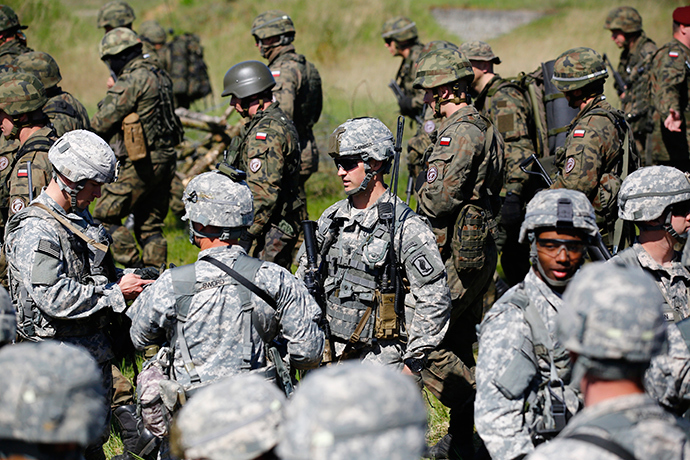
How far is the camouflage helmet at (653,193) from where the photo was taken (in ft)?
13.8

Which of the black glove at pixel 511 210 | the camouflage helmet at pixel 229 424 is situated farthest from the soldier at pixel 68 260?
the black glove at pixel 511 210

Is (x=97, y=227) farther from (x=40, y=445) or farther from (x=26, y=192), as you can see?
(x=40, y=445)

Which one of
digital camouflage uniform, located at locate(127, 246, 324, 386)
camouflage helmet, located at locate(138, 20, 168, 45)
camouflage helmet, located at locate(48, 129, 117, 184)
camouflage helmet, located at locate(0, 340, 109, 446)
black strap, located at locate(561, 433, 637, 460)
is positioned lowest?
digital camouflage uniform, located at locate(127, 246, 324, 386)

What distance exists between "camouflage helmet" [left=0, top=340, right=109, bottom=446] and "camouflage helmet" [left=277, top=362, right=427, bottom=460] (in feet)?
2.34

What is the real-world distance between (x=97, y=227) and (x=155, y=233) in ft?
13.2

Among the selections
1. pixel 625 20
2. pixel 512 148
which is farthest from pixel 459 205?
pixel 625 20

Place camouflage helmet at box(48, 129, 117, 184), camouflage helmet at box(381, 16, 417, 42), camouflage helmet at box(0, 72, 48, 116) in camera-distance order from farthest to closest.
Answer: camouflage helmet at box(381, 16, 417, 42) → camouflage helmet at box(0, 72, 48, 116) → camouflage helmet at box(48, 129, 117, 184)

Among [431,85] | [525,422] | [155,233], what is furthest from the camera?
[155,233]

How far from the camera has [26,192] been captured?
523 centimetres

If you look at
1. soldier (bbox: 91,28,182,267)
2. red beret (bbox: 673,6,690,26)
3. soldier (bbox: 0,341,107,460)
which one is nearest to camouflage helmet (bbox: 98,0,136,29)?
soldier (bbox: 91,28,182,267)

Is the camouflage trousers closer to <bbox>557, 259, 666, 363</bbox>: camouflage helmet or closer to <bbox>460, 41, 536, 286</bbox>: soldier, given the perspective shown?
<bbox>460, 41, 536, 286</bbox>: soldier

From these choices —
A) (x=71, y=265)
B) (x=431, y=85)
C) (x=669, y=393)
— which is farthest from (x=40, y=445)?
(x=431, y=85)

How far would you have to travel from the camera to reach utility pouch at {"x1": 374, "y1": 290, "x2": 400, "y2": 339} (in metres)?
4.41

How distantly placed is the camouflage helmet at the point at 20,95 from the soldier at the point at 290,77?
9.71 ft
